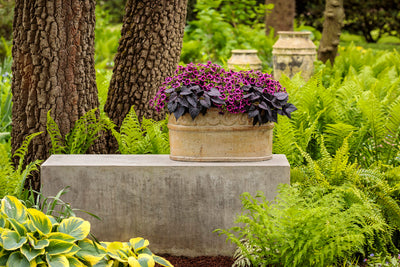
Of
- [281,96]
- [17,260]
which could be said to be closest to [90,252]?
[17,260]

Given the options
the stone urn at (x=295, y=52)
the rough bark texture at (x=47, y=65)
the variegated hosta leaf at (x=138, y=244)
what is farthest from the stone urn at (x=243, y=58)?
the variegated hosta leaf at (x=138, y=244)

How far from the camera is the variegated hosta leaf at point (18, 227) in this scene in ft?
8.40

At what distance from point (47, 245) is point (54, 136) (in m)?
1.43

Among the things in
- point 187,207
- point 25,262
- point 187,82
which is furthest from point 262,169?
point 25,262

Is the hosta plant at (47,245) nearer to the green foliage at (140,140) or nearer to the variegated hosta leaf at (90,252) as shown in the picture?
the variegated hosta leaf at (90,252)

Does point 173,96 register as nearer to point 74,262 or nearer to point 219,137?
point 219,137

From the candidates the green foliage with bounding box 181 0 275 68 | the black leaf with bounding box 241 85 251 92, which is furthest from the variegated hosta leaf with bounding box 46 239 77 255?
the green foliage with bounding box 181 0 275 68

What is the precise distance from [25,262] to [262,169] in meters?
1.51

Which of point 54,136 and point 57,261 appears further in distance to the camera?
point 54,136

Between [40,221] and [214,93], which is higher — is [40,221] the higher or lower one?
the lower one

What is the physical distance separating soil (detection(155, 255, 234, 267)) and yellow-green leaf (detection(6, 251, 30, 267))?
1.05 metres

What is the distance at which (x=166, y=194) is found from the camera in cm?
330

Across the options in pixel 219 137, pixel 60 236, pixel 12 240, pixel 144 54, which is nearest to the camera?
pixel 12 240

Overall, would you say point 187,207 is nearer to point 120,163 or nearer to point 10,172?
point 120,163
